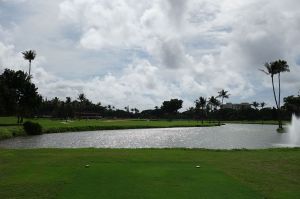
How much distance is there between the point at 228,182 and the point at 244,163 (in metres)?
7.92

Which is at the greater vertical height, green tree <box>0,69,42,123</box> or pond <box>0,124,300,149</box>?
green tree <box>0,69,42,123</box>

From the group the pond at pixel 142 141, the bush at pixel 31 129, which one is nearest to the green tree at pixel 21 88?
the bush at pixel 31 129

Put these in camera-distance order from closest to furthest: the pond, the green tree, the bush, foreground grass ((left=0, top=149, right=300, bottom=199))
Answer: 1. foreground grass ((left=0, top=149, right=300, bottom=199))
2. the pond
3. the bush
4. the green tree

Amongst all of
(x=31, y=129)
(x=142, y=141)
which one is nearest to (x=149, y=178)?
(x=142, y=141)

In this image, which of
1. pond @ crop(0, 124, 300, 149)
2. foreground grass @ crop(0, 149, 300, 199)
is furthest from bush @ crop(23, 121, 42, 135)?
foreground grass @ crop(0, 149, 300, 199)

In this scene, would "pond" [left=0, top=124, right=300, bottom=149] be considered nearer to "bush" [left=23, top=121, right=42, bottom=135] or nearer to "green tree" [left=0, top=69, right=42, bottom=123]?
"bush" [left=23, top=121, right=42, bottom=135]

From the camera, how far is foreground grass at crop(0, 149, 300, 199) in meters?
16.2

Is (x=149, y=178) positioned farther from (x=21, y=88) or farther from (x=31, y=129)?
(x=21, y=88)

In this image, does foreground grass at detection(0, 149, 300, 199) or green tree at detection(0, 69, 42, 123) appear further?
green tree at detection(0, 69, 42, 123)

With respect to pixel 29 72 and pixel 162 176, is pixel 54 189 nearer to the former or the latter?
pixel 162 176

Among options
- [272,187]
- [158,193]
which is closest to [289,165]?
[272,187]

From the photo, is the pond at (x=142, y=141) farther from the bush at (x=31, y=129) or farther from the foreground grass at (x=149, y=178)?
the foreground grass at (x=149, y=178)

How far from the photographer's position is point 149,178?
19359mm

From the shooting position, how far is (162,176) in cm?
2005
